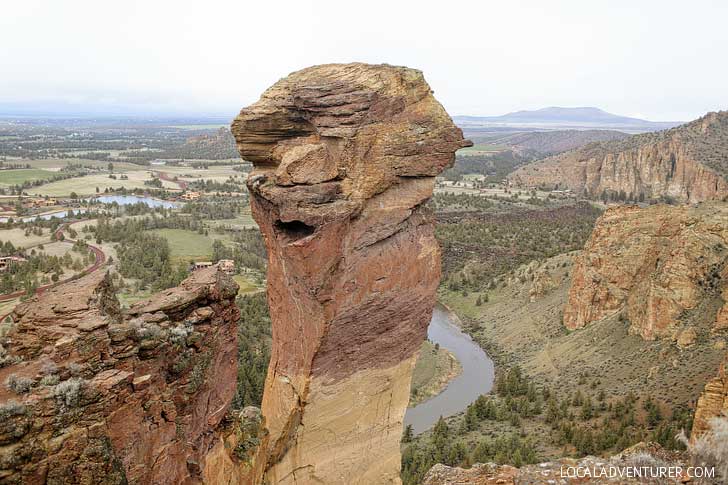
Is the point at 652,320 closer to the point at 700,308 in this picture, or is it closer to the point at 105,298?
the point at 700,308

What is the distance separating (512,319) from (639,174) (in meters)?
80.6

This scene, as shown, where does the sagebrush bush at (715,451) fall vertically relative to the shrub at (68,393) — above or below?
below

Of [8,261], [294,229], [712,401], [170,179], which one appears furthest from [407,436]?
[170,179]

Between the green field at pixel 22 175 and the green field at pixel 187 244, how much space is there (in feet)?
263

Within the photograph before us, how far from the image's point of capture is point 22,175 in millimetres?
157375

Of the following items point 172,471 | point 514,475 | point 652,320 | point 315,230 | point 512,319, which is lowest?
point 512,319

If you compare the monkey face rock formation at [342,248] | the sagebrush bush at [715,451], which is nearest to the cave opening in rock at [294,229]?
the monkey face rock formation at [342,248]

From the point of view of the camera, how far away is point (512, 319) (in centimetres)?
6106

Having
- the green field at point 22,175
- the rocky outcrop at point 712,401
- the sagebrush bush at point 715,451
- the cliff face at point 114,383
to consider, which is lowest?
the green field at point 22,175

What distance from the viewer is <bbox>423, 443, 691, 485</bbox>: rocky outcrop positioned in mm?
14438

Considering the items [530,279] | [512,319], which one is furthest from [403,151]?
[530,279]

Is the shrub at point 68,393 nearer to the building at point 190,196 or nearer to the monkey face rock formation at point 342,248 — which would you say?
the monkey face rock formation at point 342,248

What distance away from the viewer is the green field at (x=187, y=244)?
244 ft

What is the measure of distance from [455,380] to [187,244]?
48996mm
